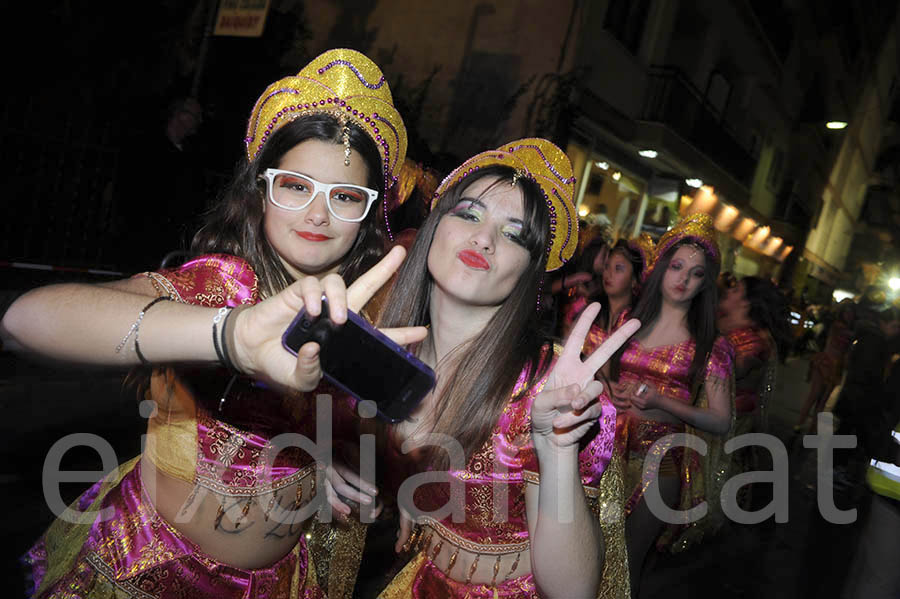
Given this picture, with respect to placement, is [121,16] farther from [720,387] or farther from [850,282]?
[850,282]

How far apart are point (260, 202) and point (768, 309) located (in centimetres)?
497

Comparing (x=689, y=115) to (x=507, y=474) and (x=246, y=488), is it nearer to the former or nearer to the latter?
(x=507, y=474)

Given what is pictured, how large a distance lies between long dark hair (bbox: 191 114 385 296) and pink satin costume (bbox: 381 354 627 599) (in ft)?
2.60

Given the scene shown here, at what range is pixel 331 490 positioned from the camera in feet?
6.44

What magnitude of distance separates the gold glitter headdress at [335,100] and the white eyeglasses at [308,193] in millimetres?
192

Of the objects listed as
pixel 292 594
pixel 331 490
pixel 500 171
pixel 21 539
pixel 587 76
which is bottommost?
pixel 21 539

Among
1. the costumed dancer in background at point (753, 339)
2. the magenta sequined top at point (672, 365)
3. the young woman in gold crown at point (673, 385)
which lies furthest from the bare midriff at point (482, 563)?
the costumed dancer in background at point (753, 339)

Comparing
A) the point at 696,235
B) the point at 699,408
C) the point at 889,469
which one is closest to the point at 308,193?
the point at 889,469

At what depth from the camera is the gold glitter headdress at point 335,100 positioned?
6.23 ft

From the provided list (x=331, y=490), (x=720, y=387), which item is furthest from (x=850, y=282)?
(x=331, y=490)

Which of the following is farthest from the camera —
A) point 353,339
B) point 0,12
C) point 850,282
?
point 850,282

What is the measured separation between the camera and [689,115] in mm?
12867

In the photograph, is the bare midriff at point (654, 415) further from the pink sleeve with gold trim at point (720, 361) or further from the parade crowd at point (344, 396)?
the parade crowd at point (344, 396)

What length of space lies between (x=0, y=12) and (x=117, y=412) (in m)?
3.85
